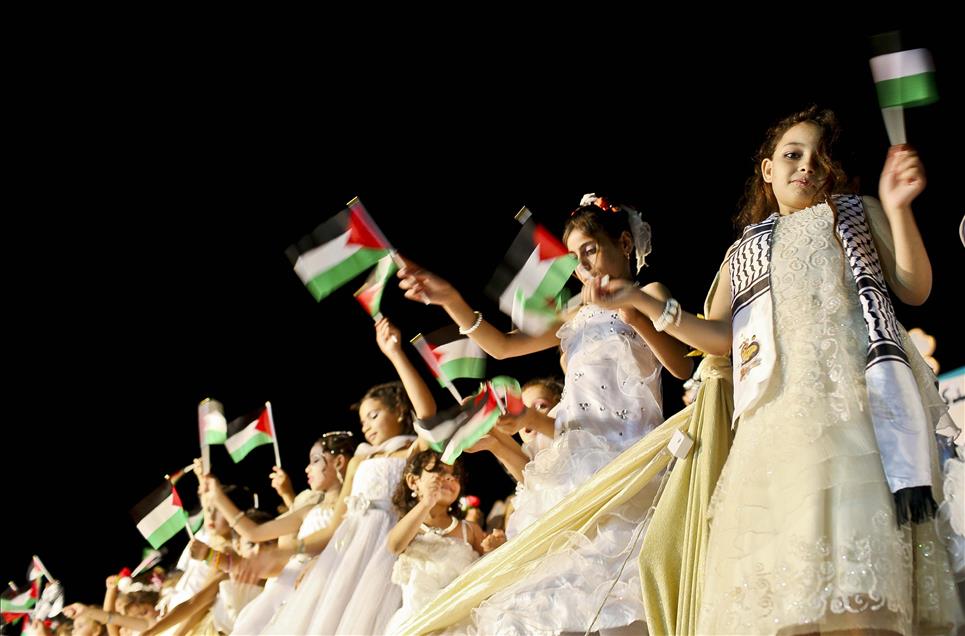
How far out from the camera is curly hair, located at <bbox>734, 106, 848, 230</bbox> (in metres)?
2.11

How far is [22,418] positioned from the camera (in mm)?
7223

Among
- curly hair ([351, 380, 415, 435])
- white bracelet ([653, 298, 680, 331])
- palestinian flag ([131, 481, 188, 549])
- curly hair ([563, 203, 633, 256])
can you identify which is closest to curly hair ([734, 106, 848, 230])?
white bracelet ([653, 298, 680, 331])

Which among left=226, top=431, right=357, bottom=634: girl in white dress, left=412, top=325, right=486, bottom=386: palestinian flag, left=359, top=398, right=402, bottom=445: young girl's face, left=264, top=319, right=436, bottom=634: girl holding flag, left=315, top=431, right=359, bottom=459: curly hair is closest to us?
left=412, top=325, right=486, bottom=386: palestinian flag

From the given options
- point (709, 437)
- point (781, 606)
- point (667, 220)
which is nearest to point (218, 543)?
point (667, 220)

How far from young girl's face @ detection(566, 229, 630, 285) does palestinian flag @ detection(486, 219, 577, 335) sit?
292mm

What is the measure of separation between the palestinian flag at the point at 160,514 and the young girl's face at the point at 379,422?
115 centimetres

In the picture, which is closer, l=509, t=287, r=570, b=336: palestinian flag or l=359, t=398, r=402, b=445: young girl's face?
l=509, t=287, r=570, b=336: palestinian flag

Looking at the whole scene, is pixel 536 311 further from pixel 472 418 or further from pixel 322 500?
pixel 322 500

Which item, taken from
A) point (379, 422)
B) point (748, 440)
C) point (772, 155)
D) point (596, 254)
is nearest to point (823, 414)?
point (748, 440)

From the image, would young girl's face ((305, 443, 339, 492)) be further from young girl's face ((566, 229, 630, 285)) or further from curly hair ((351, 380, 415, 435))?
young girl's face ((566, 229, 630, 285))

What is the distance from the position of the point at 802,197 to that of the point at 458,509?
2.04 m

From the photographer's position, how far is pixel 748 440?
6.11ft

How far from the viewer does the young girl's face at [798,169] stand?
211cm

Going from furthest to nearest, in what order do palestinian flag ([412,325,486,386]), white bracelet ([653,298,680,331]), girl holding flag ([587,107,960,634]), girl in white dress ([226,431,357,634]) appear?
girl in white dress ([226,431,357,634])
palestinian flag ([412,325,486,386])
white bracelet ([653,298,680,331])
girl holding flag ([587,107,960,634])
